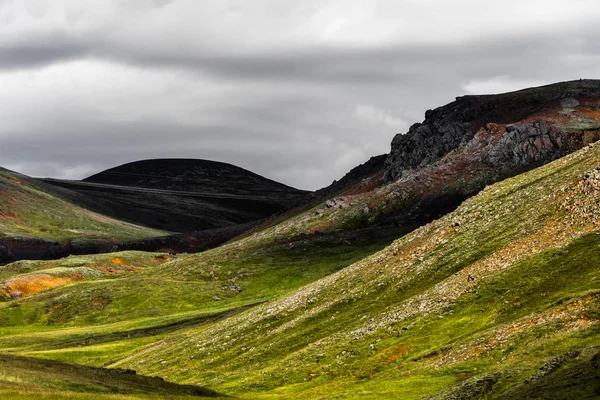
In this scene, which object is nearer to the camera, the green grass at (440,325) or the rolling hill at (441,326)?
the rolling hill at (441,326)

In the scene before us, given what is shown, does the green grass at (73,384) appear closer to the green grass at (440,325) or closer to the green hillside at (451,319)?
the green grass at (440,325)

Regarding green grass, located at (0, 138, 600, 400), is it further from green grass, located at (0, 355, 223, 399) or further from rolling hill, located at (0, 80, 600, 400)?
green grass, located at (0, 355, 223, 399)

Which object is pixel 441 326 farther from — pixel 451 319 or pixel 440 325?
pixel 451 319

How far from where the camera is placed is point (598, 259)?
78875mm

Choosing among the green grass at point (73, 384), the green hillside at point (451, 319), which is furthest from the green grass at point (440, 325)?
the green grass at point (73, 384)

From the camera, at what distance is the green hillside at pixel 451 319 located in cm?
6092

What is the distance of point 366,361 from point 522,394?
33.8 meters

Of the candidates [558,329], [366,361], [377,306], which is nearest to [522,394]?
[558,329]

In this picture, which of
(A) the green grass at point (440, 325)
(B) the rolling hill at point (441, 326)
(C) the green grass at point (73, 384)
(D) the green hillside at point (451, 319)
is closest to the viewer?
(C) the green grass at point (73, 384)

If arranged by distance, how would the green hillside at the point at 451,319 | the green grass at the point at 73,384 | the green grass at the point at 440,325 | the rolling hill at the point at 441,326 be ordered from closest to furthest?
the green grass at the point at 73,384
the rolling hill at the point at 441,326
the green grass at the point at 440,325
the green hillside at the point at 451,319

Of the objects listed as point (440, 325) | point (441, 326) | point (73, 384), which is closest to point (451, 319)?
point (440, 325)

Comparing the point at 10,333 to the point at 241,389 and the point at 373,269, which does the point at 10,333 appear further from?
the point at 241,389

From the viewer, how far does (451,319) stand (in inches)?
3194

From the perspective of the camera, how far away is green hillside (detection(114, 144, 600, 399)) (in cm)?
6092
